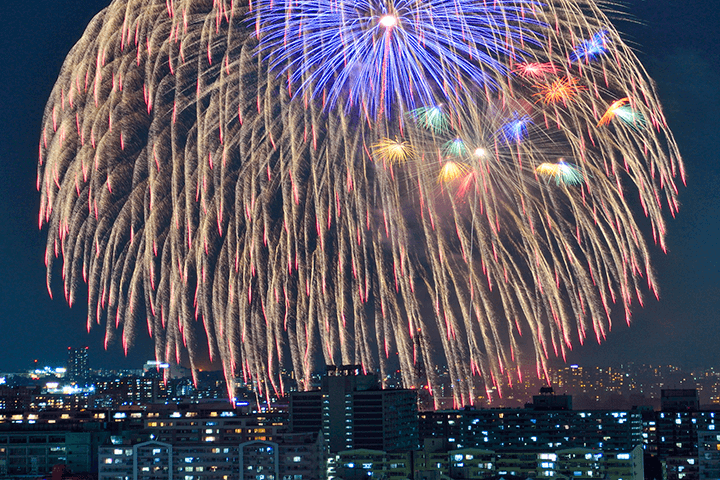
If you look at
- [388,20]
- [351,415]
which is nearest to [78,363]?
[351,415]

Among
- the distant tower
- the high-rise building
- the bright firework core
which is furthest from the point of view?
the distant tower

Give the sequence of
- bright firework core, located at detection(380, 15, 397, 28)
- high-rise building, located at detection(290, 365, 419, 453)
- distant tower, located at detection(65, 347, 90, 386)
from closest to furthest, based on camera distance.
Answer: bright firework core, located at detection(380, 15, 397, 28) → high-rise building, located at detection(290, 365, 419, 453) → distant tower, located at detection(65, 347, 90, 386)

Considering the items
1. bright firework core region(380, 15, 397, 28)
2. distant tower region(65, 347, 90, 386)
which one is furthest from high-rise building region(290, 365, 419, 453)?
distant tower region(65, 347, 90, 386)

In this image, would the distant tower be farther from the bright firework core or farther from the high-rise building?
the bright firework core

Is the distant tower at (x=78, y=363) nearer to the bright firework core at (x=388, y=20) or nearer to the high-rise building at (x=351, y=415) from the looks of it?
the high-rise building at (x=351, y=415)

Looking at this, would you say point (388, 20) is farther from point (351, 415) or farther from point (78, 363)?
point (78, 363)

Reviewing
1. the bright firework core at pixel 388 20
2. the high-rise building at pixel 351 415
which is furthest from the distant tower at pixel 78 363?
the bright firework core at pixel 388 20

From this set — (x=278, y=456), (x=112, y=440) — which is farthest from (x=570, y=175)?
(x=112, y=440)
